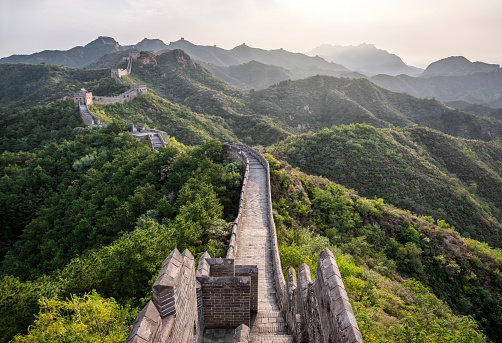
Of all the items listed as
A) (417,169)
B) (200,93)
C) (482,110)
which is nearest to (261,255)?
(417,169)

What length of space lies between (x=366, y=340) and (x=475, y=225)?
34647 millimetres

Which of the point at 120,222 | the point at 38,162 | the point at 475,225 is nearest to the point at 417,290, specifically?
the point at 120,222

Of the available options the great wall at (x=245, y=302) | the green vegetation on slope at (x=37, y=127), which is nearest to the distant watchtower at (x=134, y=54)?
the green vegetation on slope at (x=37, y=127)

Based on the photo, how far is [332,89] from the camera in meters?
95.3

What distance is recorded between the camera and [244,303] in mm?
6766

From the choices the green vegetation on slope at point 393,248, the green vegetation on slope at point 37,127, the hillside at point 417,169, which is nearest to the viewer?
the green vegetation on slope at point 393,248

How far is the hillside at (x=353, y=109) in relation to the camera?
2945 inches

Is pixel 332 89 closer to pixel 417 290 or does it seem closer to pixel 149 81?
pixel 149 81

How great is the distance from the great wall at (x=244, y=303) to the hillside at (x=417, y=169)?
2839 centimetres

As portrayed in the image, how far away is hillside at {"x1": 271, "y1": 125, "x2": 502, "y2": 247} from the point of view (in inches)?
1321

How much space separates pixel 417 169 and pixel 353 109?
145ft

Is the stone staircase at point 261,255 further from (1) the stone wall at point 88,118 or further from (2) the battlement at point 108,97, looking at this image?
(2) the battlement at point 108,97

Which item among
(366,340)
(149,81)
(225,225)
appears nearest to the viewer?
(366,340)

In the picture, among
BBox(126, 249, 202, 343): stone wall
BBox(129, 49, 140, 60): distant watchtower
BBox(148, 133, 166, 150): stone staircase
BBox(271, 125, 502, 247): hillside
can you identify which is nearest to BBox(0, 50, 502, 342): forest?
BBox(271, 125, 502, 247): hillside
